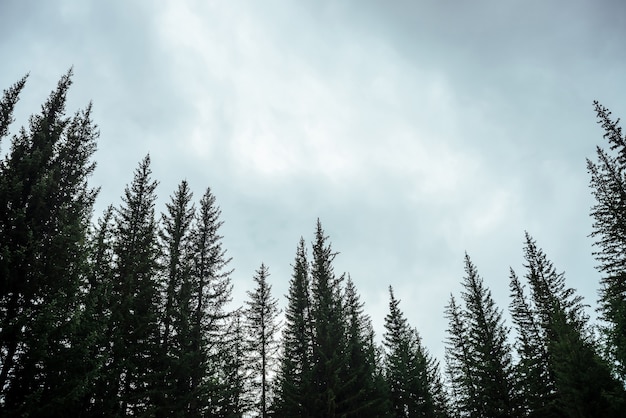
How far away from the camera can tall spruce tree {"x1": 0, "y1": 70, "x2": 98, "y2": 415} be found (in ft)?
35.5

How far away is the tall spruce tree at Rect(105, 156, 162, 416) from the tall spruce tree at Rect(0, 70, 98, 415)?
6.36ft

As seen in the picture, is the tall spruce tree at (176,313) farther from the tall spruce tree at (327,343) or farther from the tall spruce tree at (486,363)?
the tall spruce tree at (486,363)

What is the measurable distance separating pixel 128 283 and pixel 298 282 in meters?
15.5

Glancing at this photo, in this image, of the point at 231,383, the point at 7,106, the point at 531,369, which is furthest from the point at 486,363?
the point at 7,106

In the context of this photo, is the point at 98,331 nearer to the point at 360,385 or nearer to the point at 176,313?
the point at 176,313

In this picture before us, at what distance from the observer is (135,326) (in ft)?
51.5

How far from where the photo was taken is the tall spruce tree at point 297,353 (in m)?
21.4

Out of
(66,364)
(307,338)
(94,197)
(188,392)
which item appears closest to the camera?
(66,364)

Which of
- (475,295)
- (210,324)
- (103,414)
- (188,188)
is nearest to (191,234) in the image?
(188,188)

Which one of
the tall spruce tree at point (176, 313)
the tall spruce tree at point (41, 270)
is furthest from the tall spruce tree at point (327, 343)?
the tall spruce tree at point (41, 270)

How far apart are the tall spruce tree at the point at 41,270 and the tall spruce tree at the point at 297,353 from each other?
12.3 metres

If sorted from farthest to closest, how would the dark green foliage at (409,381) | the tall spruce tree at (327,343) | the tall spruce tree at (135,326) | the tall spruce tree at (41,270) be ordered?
the dark green foliage at (409,381) → the tall spruce tree at (327,343) → the tall spruce tree at (135,326) → the tall spruce tree at (41,270)

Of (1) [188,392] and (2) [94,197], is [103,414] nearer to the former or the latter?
(1) [188,392]

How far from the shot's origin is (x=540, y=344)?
101ft
